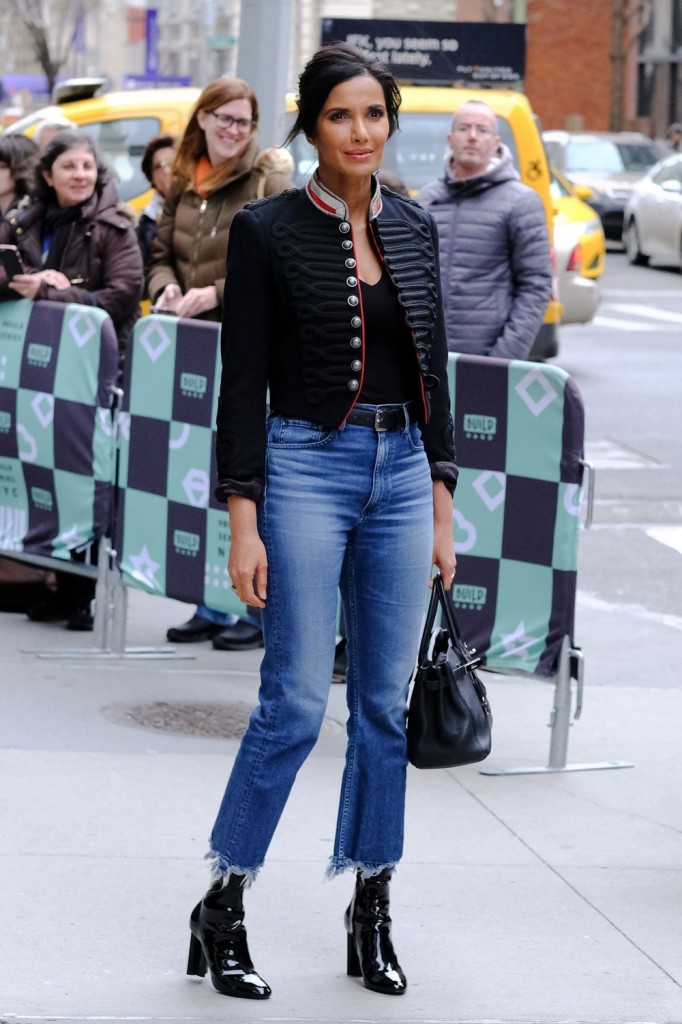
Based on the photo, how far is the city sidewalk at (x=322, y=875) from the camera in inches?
163

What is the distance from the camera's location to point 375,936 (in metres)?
4.19

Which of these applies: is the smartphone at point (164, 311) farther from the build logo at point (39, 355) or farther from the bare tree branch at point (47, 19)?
the bare tree branch at point (47, 19)

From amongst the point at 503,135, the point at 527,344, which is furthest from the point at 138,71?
the point at 527,344

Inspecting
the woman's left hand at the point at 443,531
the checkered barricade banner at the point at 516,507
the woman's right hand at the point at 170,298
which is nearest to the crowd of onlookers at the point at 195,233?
the woman's right hand at the point at 170,298

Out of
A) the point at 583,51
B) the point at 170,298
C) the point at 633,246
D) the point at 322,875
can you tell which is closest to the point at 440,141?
the point at 170,298

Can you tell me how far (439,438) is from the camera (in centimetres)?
416

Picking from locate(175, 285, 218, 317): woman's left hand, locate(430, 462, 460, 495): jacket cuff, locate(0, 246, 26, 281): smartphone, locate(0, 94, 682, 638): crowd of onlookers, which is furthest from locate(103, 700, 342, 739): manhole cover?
locate(430, 462, 460, 495): jacket cuff

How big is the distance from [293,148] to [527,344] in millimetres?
5492

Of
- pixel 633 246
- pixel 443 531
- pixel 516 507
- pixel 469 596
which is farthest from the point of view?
pixel 633 246

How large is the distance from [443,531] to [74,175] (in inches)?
164

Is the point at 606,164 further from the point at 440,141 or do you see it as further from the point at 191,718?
the point at 191,718

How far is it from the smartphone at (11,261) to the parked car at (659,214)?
65.3 feet

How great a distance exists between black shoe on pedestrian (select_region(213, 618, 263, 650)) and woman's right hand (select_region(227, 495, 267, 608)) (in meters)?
3.61

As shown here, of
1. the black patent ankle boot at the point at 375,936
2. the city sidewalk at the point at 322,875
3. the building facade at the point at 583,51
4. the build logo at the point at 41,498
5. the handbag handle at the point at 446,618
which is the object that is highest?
the building facade at the point at 583,51
